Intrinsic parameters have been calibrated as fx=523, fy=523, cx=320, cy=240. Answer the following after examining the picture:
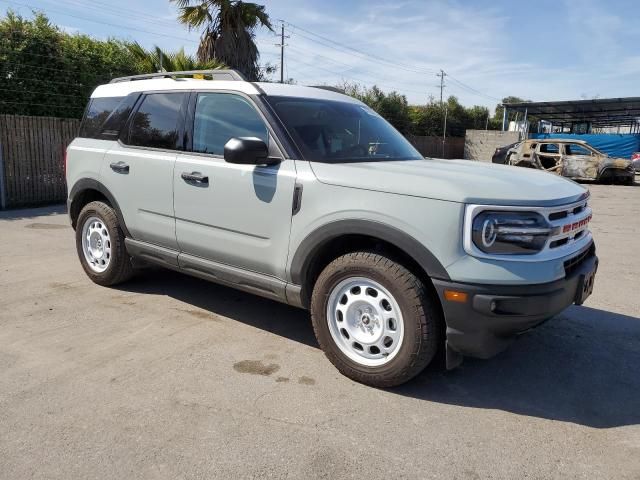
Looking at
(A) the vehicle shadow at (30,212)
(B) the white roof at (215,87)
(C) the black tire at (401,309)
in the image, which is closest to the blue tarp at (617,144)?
(A) the vehicle shadow at (30,212)

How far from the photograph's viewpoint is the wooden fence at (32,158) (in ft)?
A: 33.9

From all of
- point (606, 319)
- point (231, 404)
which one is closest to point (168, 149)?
point (231, 404)

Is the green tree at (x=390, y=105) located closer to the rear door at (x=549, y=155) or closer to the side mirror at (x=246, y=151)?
the rear door at (x=549, y=155)

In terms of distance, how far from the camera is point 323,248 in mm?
3457

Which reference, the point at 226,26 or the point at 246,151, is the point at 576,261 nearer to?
the point at 246,151

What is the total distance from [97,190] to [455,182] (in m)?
3.59

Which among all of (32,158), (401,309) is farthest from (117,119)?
(32,158)

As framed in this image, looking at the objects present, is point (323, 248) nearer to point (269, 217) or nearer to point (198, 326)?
point (269, 217)

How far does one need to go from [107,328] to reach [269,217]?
1.70 m

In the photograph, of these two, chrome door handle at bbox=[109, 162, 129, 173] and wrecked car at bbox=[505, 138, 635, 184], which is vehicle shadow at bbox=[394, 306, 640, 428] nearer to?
chrome door handle at bbox=[109, 162, 129, 173]

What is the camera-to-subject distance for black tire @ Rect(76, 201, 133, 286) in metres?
4.92

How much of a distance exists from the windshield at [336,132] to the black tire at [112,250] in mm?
2110

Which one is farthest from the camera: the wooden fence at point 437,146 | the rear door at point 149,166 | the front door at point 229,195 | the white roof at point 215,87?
the wooden fence at point 437,146

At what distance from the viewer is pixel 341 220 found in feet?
10.7
